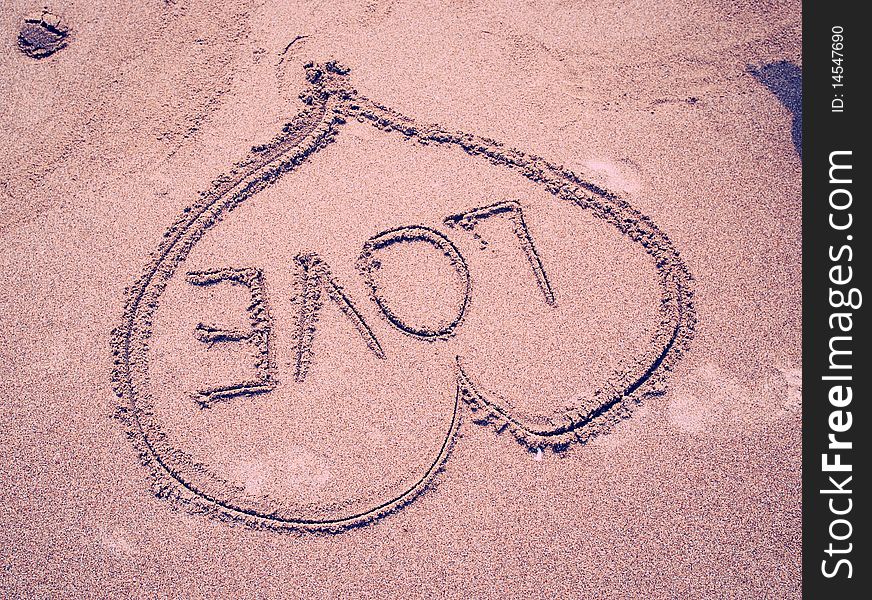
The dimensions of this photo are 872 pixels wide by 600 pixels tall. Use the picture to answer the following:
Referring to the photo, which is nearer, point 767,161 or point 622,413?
point 622,413

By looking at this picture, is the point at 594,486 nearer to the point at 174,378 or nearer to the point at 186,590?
the point at 186,590

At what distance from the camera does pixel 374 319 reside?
8.41 feet

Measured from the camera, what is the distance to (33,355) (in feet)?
8.33

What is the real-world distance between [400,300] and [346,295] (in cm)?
25

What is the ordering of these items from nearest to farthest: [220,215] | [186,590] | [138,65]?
[186,590] < [220,215] < [138,65]

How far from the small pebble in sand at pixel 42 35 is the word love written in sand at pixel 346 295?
160 centimetres

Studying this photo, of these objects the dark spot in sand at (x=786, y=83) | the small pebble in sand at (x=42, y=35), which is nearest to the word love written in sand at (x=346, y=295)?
the dark spot in sand at (x=786, y=83)

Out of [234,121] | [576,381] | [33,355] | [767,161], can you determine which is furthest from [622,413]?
[33,355]

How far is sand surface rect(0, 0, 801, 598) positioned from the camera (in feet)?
7.57

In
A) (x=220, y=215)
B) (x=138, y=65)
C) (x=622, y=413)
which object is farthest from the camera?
(x=138, y=65)

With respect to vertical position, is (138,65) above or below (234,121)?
above

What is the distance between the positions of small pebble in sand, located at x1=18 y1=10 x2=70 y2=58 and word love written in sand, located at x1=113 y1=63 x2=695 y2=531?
131 cm

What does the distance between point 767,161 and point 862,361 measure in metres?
1.04

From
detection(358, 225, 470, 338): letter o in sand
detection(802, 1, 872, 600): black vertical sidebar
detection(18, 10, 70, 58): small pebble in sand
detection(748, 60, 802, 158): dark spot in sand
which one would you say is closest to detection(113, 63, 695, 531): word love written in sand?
detection(358, 225, 470, 338): letter o in sand
